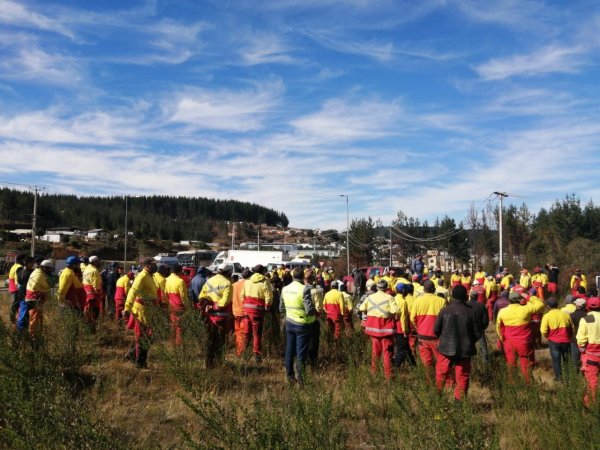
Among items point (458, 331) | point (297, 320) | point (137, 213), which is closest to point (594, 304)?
point (458, 331)

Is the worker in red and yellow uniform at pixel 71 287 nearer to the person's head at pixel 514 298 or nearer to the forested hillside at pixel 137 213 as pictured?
the person's head at pixel 514 298

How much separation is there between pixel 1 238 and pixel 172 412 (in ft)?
261

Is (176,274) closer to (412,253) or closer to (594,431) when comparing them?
(594,431)

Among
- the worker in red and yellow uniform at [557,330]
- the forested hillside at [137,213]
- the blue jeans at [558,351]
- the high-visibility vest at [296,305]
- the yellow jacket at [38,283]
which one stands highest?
the forested hillside at [137,213]

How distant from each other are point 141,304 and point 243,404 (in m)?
2.82

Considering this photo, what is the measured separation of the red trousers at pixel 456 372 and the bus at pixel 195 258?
43.0 meters

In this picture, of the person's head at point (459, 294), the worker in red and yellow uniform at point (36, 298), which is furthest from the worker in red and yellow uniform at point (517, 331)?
the worker in red and yellow uniform at point (36, 298)

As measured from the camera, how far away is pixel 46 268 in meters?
8.67

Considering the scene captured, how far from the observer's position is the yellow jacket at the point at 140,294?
26.4ft

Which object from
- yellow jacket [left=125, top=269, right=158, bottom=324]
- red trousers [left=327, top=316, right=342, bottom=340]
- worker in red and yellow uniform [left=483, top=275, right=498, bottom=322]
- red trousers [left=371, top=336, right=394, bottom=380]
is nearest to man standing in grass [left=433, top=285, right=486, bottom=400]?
red trousers [left=371, top=336, right=394, bottom=380]

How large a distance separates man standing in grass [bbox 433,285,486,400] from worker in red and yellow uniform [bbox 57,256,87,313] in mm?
5781

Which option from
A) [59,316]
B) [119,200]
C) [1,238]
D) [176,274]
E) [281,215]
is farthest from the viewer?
[281,215]

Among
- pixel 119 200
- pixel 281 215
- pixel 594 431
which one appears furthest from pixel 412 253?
pixel 281 215

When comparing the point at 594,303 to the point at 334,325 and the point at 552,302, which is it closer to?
the point at 552,302
